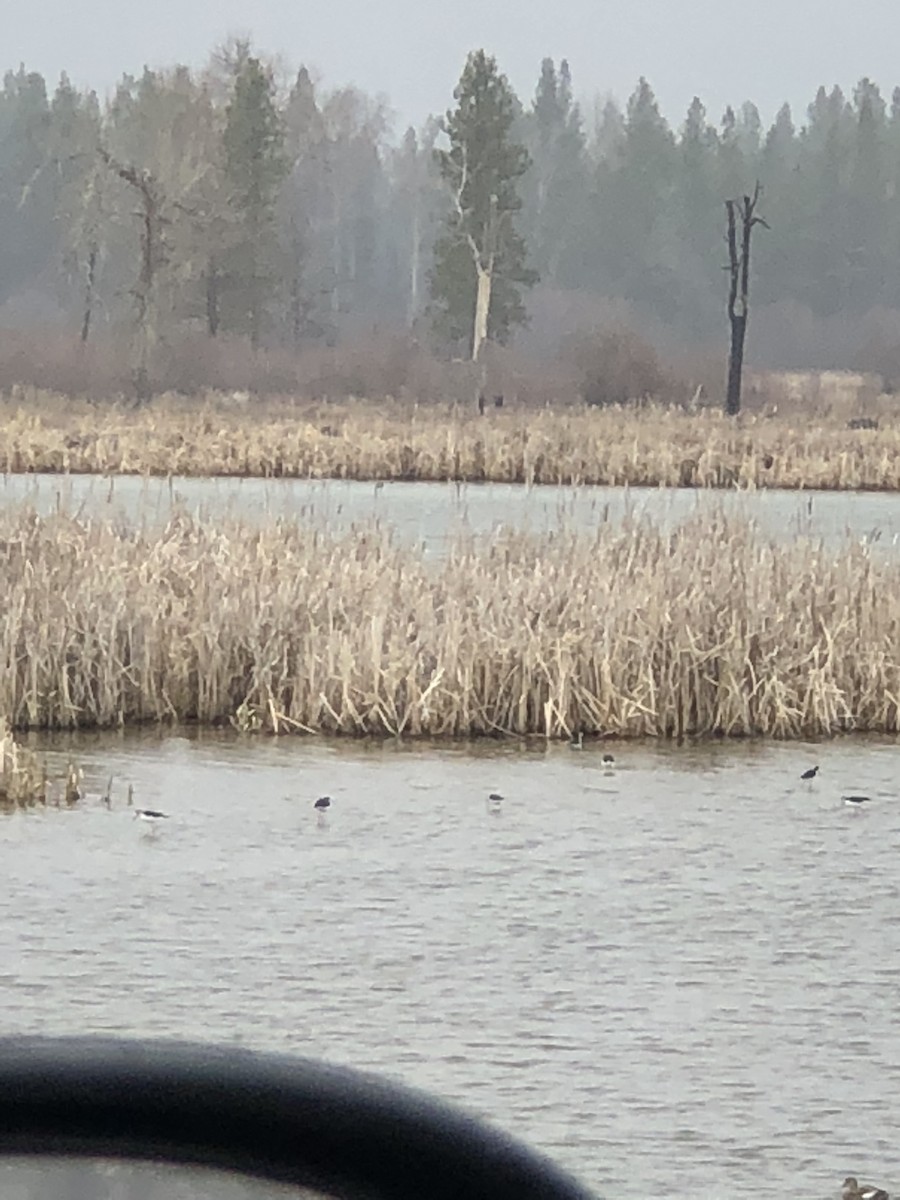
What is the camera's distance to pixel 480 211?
54.9 meters

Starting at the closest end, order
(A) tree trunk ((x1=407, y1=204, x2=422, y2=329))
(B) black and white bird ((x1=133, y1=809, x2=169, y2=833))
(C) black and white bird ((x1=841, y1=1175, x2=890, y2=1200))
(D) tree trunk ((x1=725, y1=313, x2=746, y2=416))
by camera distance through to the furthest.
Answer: (C) black and white bird ((x1=841, y1=1175, x2=890, y2=1200)) < (B) black and white bird ((x1=133, y1=809, x2=169, y2=833)) < (D) tree trunk ((x1=725, y1=313, x2=746, y2=416)) < (A) tree trunk ((x1=407, y1=204, x2=422, y2=329))

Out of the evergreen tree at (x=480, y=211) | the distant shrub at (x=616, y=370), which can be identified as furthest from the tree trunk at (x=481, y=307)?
the distant shrub at (x=616, y=370)

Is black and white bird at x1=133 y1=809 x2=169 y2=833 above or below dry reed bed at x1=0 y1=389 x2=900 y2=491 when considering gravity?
below

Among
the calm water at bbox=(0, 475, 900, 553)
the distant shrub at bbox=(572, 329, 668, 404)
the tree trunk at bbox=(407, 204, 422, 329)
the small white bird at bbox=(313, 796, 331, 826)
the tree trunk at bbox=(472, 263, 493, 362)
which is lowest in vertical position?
the small white bird at bbox=(313, 796, 331, 826)

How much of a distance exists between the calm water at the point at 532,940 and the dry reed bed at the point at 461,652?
1.87ft

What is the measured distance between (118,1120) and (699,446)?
942 inches

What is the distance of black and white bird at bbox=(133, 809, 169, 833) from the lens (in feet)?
24.6

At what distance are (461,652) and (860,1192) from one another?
5.63 m

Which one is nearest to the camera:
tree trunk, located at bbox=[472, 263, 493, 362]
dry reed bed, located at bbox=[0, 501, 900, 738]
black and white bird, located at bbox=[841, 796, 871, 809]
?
black and white bird, located at bbox=[841, 796, 871, 809]

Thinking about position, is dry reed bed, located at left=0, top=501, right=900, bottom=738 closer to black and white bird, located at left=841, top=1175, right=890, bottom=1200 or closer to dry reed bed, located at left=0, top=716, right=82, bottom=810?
dry reed bed, located at left=0, top=716, right=82, bottom=810

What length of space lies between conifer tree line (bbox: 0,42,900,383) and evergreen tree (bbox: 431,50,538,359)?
5 cm

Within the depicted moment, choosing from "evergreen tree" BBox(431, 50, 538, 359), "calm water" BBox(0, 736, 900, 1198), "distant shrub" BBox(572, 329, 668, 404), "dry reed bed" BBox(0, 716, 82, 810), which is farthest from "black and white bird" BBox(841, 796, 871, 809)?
"evergreen tree" BBox(431, 50, 538, 359)

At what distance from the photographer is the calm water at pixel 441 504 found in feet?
39.7

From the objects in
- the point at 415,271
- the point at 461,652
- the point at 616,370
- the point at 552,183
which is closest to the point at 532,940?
the point at 461,652
